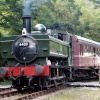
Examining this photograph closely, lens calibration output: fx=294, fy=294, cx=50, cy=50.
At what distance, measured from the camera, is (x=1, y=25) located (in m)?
19.6

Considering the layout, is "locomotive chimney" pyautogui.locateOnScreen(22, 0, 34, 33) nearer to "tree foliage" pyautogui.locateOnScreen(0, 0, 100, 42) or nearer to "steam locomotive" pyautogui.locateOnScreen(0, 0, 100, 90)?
"steam locomotive" pyautogui.locateOnScreen(0, 0, 100, 90)

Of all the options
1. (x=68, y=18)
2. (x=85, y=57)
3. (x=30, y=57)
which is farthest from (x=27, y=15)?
(x=68, y=18)

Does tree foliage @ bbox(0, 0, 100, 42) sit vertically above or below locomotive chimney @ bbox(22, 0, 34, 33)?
above

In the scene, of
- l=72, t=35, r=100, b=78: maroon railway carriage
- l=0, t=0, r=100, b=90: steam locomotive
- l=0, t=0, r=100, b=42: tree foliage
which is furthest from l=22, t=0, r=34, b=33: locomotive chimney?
l=0, t=0, r=100, b=42: tree foliage

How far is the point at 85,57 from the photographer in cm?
1991

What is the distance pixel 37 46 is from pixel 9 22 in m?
7.73

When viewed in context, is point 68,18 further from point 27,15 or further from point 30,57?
point 30,57

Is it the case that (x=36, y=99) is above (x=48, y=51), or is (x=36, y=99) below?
below

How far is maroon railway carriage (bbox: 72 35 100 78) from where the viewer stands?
18203 mm

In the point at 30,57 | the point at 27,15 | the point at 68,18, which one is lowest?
the point at 30,57

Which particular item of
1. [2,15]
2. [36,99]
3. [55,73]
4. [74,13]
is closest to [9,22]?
[2,15]

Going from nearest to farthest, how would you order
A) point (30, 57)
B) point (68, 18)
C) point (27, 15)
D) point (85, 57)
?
point (30, 57)
point (27, 15)
point (85, 57)
point (68, 18)

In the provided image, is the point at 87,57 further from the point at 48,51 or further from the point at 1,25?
the point at 48,51

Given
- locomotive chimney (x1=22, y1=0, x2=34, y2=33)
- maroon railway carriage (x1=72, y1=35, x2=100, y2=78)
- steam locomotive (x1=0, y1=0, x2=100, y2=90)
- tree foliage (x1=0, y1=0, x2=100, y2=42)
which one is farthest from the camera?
tree foliage (x1=0, y1=0, x2=100, y2=42)
